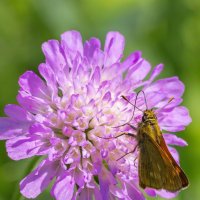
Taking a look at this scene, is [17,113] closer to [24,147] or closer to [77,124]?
[24,147]

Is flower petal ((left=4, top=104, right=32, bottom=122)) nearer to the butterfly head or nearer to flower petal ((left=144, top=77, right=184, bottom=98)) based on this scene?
the butterfly head

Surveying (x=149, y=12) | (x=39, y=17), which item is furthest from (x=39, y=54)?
(x=149, y=12)

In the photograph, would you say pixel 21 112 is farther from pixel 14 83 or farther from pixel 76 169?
pixel 14 83

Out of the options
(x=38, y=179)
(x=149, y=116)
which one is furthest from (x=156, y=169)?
(x=38, y=179)

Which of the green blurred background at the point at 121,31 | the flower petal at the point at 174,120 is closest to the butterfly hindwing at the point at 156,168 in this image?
the flower petal at the point at 174,120

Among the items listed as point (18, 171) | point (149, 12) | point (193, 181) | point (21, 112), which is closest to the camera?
point (21, 112)

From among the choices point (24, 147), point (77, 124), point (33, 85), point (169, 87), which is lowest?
point (24, 147)
